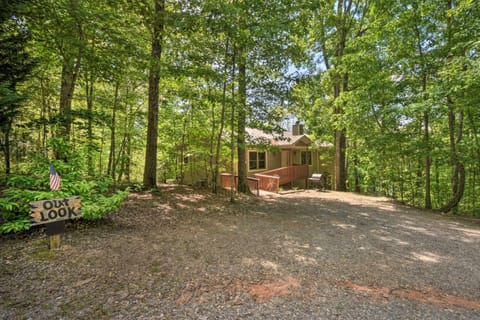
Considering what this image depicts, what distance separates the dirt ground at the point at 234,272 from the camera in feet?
7.29

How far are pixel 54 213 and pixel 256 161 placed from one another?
12.6m

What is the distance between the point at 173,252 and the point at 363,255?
123 inches

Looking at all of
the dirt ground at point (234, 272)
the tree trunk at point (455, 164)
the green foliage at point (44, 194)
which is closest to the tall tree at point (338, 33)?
the tree trunk at point (455, 164)

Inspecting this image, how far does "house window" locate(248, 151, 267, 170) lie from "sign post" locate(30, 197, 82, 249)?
1186 cm

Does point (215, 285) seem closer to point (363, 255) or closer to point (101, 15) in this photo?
point (363, 255)

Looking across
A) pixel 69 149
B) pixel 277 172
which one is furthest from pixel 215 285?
pixel 277 172

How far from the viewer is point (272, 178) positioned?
→ 481 inches

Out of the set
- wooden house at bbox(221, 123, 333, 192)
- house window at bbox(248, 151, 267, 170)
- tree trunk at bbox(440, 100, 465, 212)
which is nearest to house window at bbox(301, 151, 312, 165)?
wooden house at bbox(221, 123, 333, 192)

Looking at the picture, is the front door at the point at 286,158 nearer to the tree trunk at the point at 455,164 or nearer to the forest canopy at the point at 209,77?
the forest canopy at the point at 209,77

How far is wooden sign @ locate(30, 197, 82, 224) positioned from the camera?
290 cm

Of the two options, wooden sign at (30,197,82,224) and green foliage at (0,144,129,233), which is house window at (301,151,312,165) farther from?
wooden sign at (30,197,82,224)

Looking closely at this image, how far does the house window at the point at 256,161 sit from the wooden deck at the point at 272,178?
745 mm

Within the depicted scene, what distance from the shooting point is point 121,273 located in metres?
2.73

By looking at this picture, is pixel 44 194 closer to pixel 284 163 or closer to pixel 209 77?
pixel 209 77
